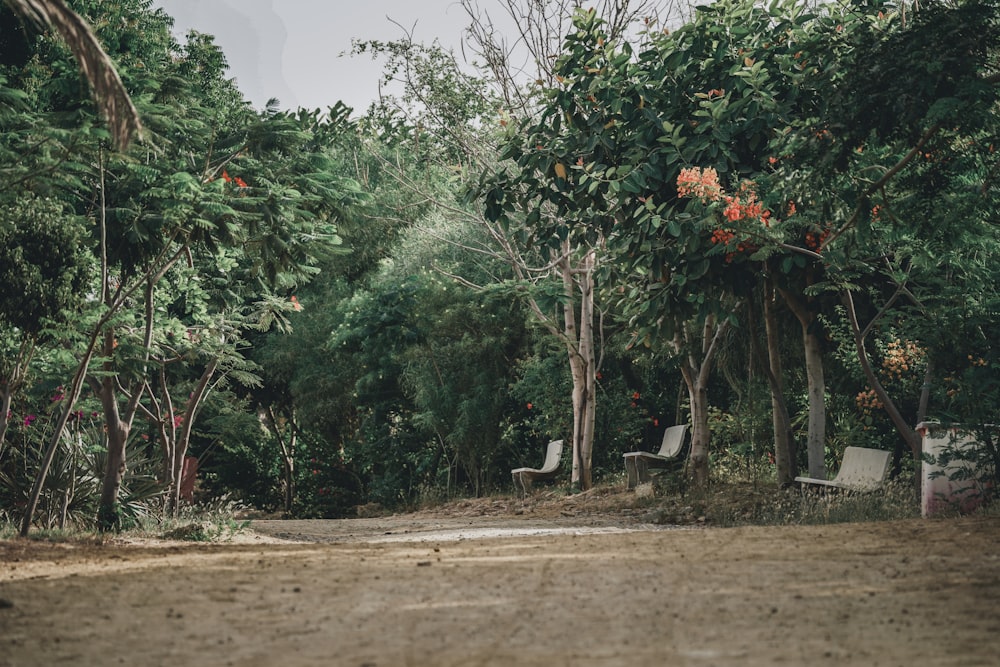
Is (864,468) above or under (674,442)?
under

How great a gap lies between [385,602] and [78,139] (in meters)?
4.82

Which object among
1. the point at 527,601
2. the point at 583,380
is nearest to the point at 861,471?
the point at 583,380

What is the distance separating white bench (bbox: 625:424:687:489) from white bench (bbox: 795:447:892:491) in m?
3.02

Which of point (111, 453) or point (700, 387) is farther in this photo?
point (700, 387)

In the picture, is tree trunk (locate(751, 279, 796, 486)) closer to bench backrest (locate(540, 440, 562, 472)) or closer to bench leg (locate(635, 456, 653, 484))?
bench leg (locate(635, 456, 653, 484))

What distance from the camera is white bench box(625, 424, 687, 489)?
1410 cm

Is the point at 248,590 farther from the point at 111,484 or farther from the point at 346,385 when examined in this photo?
the point at 346,385

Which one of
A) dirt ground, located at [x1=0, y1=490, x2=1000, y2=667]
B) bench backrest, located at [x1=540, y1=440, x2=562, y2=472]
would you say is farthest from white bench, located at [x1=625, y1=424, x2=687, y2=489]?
dirt ground, located at [x1=0, y1=490, x2=1000, y2=667]

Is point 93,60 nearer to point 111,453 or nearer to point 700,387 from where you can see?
point 111,453

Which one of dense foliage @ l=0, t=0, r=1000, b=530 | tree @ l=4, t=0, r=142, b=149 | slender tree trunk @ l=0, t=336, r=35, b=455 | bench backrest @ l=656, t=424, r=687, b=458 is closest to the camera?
tree @ l=4, t=0, r=142, b=149

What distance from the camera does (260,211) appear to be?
9.77 meters

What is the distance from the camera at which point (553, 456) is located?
643 inches

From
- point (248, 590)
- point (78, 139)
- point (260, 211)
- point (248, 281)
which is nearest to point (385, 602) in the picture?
point (248, 590)

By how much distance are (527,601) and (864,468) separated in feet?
22.9
